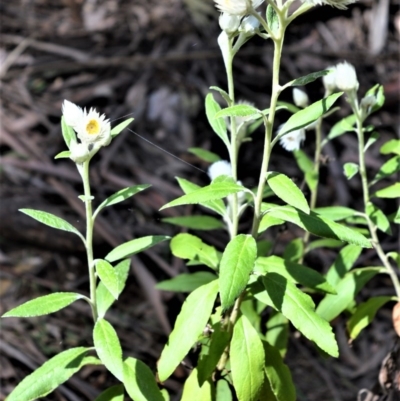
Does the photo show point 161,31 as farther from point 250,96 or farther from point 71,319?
point 71,319

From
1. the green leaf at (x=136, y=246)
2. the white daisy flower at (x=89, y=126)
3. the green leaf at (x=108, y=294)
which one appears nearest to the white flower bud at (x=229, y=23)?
the white daisy flower at (x=89, y=126)

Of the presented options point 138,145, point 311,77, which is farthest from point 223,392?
point 138,145

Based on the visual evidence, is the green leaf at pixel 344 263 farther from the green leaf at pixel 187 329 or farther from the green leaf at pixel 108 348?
the green leaf at pixel 108 348

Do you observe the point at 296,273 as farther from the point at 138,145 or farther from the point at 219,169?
the point at 138,145

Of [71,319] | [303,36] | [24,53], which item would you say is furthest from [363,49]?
[71,319]

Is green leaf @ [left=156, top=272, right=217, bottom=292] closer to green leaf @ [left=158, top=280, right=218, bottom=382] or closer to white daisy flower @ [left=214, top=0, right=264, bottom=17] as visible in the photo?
green leaf @ [left=158, top=280, right=218, bottom=382]

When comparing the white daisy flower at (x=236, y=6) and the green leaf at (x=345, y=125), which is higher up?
the white daisy flower at (x=236, y=6)
